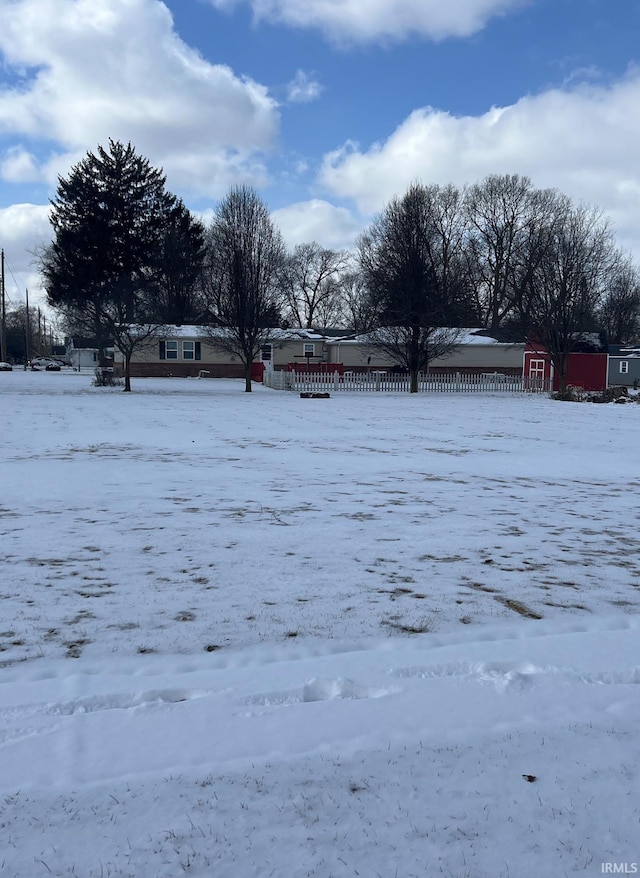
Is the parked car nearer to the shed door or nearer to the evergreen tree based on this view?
the evergreen tree

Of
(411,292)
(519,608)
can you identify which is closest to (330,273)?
(411,292)

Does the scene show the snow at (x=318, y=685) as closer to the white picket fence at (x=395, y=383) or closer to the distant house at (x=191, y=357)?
the white picket fence at (x=395, y=383)

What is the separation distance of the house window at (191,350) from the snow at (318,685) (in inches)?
1929

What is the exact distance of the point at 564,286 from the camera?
35.5m

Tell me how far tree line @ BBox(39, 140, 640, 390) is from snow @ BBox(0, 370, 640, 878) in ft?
94.0

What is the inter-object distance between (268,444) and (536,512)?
6754 millimetres

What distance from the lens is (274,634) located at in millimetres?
3836

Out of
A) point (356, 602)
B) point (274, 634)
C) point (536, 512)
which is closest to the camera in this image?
point (274, 634)

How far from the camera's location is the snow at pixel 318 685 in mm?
2197

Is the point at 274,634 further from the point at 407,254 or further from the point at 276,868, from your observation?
the point at 407,254

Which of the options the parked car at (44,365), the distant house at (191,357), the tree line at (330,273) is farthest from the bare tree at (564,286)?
the parked car at (44,365)

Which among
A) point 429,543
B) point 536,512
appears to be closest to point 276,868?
point 429,543

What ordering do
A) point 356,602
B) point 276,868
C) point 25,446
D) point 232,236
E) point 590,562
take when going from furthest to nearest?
1. point 232,236
2. point 25,446
3. point 590,562
4. point 356,602
5. point 276,868

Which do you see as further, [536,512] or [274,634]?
[536,512]
